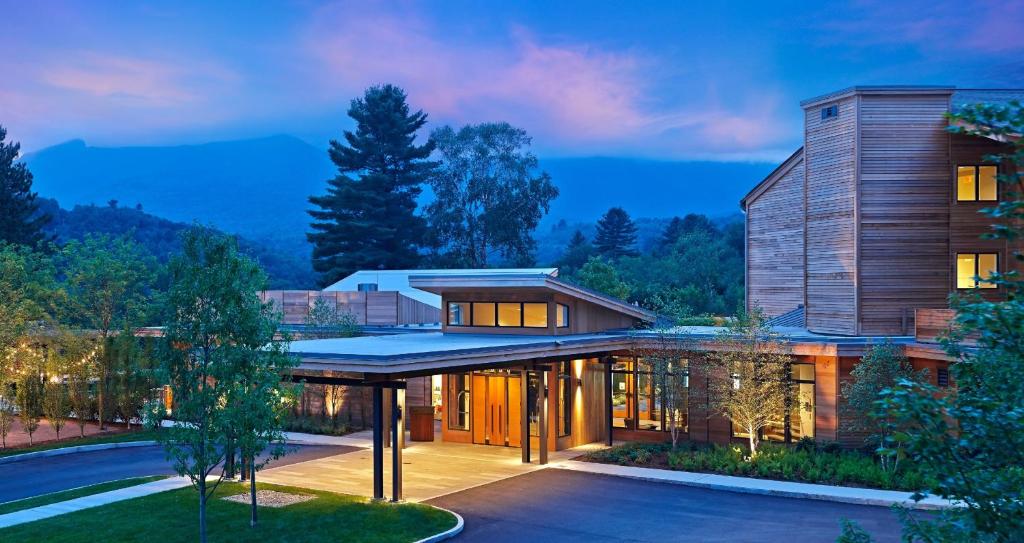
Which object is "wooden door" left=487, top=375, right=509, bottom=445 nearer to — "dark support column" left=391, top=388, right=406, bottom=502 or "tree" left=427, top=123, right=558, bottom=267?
"dark support column" left=391, top=388, right=406, bottom=502

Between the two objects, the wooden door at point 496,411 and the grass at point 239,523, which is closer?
the grass at point 239,523

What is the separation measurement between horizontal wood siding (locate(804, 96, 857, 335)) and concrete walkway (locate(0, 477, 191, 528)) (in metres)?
17.9

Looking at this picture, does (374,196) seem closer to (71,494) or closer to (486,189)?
(486,189)

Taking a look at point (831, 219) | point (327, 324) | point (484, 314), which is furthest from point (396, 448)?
point (831, 219)

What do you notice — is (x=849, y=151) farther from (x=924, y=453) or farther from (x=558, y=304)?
(x=924, y=453)

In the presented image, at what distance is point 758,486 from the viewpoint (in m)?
19.2

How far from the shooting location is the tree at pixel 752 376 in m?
21.6

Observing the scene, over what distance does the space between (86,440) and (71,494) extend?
A: 836cm

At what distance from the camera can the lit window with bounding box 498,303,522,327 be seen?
24.7 metres

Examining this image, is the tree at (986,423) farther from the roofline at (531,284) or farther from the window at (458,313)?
the window at (458,313)

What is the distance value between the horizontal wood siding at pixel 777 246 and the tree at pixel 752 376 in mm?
7105

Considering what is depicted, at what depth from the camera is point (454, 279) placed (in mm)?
24562

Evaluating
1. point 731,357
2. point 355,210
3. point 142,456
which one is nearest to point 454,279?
point 731,357

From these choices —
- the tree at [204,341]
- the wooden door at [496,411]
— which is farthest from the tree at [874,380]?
the tree at [204,341]
